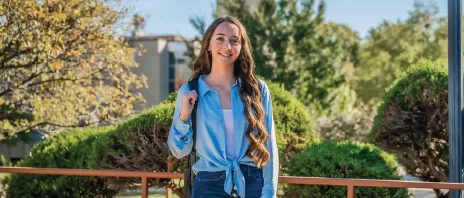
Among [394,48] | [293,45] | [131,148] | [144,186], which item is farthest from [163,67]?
[144,186]

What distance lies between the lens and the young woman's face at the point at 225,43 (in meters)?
3.13

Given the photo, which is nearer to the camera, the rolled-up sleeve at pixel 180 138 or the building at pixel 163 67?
the rolled-up sleeve at pixel 180 138

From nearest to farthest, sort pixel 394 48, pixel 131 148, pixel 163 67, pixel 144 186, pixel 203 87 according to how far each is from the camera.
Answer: pixel 203 87, pixel 144 186, pixel 131 148, pixel 394 48, pixel 163 67

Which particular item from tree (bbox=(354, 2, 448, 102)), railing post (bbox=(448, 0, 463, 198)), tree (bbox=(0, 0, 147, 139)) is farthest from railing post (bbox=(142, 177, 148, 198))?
tree (bbox=(354, 2, 448, 102))

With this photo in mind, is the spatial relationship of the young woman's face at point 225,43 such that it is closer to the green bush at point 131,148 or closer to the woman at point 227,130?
the woman at point 227,130

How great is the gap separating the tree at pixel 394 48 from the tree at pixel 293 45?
729 cm

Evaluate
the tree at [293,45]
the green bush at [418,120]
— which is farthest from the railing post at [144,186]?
the tree at [293,45]

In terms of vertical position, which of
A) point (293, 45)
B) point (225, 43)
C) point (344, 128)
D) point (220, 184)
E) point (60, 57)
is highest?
point (293, 45)

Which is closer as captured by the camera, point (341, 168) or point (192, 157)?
Answer: point (192, 157)

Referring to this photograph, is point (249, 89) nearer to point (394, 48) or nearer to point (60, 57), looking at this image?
point (60, 57)

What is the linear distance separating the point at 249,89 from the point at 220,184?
44 cm

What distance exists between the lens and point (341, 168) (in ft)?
20.6

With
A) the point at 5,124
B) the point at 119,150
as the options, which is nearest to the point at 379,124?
the point at 119,150

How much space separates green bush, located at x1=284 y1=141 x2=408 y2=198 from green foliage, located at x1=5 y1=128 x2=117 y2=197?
2299 mm
